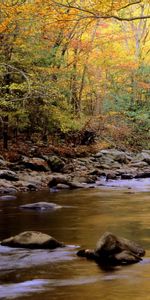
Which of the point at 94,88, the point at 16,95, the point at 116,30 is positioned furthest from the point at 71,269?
the point at 116,30

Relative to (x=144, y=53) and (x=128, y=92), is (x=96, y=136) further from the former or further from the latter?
(x=144, y=53)

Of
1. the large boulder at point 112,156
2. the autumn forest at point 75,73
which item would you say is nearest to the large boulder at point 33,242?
the autumn forest at point 75,73

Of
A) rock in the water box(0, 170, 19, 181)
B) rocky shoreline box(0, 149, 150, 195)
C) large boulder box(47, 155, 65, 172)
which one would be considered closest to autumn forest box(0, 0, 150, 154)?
rocky shoreline box(0, 149, 150, 195)

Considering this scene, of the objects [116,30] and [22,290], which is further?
[116,30]

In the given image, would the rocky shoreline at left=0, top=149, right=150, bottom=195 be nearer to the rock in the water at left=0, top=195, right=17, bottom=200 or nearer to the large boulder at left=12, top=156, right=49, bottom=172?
the large boulder at left=12, top=156, right=49, bottom=172

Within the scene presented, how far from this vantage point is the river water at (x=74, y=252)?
4012 mm

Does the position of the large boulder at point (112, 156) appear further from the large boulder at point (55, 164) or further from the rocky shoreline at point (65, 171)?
the large boulder at point (55, 164)

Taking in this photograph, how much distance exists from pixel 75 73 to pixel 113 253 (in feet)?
50.6

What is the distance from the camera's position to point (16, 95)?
16125 mm

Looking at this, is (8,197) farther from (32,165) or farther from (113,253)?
(113,253)

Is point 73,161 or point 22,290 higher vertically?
point 22,290

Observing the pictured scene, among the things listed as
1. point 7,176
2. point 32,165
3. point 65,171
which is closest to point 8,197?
point 7,176

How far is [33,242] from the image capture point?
5645mm

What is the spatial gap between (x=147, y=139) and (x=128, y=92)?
3190 millimetres
